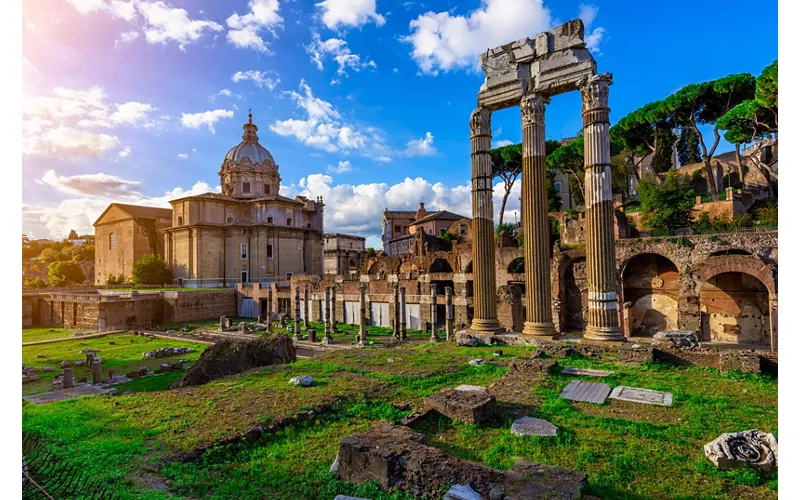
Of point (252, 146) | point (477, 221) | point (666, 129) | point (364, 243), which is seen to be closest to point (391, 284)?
point (477, 221)

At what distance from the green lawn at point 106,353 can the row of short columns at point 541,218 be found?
43.8 feet

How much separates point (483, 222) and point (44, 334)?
3242 cm

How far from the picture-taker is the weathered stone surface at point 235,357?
1071cm

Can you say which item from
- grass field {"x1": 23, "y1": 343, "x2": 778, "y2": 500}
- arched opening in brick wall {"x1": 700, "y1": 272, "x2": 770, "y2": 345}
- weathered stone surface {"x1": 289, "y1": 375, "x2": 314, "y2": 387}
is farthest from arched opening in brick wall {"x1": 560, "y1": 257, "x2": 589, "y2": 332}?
weathered stone surface {"x1": 289, "y1": 375, "x2": 314, "y2": 387}

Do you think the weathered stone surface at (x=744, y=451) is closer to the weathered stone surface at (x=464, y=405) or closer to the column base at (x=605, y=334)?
the weathered stone surface at (x=464, y=405)

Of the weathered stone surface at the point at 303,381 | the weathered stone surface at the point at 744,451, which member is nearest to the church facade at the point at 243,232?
the weathered stone surface at the point at 303,381

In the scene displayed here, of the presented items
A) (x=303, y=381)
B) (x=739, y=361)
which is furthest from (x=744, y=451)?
(x=303, y=381)

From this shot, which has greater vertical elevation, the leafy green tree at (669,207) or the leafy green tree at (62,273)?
the leafy green tree at (669,207)

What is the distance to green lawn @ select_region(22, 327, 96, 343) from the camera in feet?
89.7

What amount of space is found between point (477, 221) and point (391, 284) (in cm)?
1412

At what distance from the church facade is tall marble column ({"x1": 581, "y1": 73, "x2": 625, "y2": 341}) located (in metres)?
37.0

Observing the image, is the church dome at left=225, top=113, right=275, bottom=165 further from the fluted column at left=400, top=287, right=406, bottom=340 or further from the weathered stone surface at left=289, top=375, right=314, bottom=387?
the weathered stone surface at left=289, top=375, right=314, bottom=387

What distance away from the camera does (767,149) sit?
30.1 meters

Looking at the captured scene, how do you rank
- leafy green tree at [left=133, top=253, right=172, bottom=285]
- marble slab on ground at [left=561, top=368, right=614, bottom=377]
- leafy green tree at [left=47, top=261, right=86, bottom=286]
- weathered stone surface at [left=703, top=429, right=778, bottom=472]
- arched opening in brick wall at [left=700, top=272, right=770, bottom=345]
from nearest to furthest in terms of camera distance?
weathered stone surface at [left=703, top=429, right=778, bottom=472] < marble slab on ground at [left=561, top=368, right=614, bottom=377] < arched opening in brick wall at [left=700, top=272, right=770, bottom=345] < leafy green tree at [left=133, top=253, right=172, bottom=285] < leafy green tree at [left=47, top=261, right=86, bottom=286]
